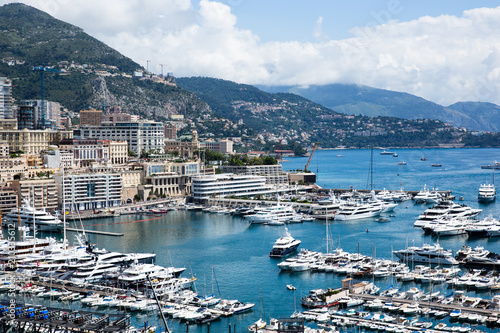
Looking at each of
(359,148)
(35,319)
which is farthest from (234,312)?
(359,148)

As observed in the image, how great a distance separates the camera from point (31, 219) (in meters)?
42.8

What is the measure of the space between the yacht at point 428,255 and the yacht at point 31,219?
23.3 m

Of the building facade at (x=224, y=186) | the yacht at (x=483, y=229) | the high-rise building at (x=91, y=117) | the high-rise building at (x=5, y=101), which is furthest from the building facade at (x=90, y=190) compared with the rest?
the high-rise building at (x=91, y=117)

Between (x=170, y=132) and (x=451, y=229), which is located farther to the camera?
(x=170, y=132)

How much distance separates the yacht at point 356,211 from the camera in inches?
1847

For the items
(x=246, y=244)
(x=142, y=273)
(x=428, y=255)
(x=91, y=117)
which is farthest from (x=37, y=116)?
(x=428, y=255)

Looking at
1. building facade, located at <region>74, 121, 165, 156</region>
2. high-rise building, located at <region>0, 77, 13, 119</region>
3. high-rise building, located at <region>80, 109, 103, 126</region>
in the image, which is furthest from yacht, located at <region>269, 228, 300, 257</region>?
high-rise building, located at <region>80, 109, 103, 126</region>

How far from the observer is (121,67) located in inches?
4749

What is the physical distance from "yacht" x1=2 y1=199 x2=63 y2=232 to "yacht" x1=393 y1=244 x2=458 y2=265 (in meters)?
23.3

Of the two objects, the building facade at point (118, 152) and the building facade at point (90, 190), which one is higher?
the building facade at point (118, 152)

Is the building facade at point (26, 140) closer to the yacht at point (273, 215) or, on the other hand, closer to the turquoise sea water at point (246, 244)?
the turquoise sea water at point (246, 244)

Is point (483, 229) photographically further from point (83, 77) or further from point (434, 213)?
point (83, 77)

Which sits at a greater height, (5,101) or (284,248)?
(5,101)

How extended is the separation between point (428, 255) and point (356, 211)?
54.3 ft
